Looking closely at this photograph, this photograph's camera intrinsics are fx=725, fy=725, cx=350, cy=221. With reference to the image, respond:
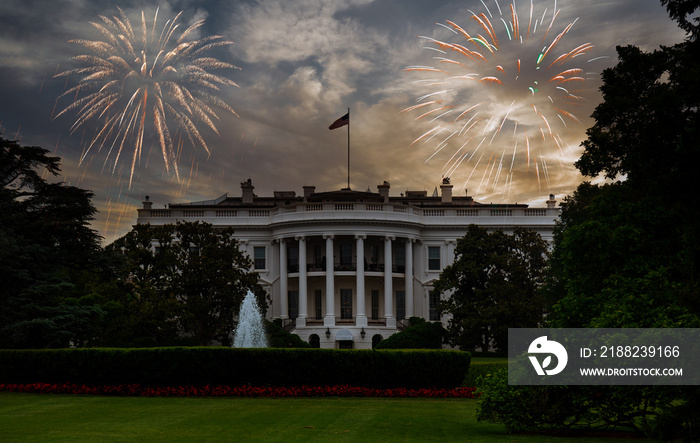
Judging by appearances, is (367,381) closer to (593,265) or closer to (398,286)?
(593,265)

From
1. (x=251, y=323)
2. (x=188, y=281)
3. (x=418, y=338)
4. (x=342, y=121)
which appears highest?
(x=342, y=121)

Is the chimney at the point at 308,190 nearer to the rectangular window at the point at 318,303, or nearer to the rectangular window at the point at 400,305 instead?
the rectangular window at the point at 318,303

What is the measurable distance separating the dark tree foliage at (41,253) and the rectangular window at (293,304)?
23371mm

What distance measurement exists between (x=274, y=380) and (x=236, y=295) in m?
Answer: 18.0

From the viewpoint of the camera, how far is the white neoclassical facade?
52.8m

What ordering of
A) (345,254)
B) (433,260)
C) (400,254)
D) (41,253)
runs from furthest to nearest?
(433,260)
(400,254)
(345,254)
(41,253)

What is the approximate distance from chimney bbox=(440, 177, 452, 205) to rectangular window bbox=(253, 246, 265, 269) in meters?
16.3

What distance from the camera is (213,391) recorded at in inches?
918

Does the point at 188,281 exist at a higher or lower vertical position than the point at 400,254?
lower

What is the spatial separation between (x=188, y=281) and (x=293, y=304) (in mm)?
16440

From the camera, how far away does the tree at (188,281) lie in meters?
39.0

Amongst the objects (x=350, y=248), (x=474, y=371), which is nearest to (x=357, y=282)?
(x=350, y=248)

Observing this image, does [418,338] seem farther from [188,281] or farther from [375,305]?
[188,281]

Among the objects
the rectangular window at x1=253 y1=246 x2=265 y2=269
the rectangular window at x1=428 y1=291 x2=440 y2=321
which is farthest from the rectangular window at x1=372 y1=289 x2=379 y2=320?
the rectangular window at x1=253 y1=246 x2=265 y2=269
